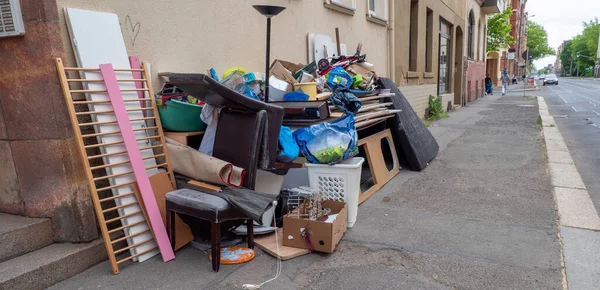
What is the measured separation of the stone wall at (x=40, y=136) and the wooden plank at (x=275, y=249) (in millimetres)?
1357

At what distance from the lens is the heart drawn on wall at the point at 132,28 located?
11.8 feet

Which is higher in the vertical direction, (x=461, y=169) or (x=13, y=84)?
(x=13, y=84)

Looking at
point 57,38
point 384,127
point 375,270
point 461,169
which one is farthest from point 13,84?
point 461,169

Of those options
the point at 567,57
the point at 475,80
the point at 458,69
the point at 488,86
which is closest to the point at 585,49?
the point at 567,57

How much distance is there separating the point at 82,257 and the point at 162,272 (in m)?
0.64

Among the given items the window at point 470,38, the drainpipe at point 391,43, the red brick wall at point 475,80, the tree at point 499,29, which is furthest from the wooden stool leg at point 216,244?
the tree at point 499,29

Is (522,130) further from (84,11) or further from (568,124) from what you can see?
(84,11)

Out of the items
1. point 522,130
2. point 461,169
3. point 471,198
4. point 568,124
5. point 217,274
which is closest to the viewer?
point 217,274

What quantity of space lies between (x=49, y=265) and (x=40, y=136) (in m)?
0.98

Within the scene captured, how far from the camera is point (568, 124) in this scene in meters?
11.5

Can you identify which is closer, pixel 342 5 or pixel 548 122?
pixel 342 5

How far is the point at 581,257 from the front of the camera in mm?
3102

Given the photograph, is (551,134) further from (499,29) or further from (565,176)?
(499,29)

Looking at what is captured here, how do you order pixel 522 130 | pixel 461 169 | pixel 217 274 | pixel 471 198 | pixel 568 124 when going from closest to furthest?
1. pixel 217 274
2. pixel 471 198
3. pixel 461 169
4. pixel 522 130
5. pixel 568 124
